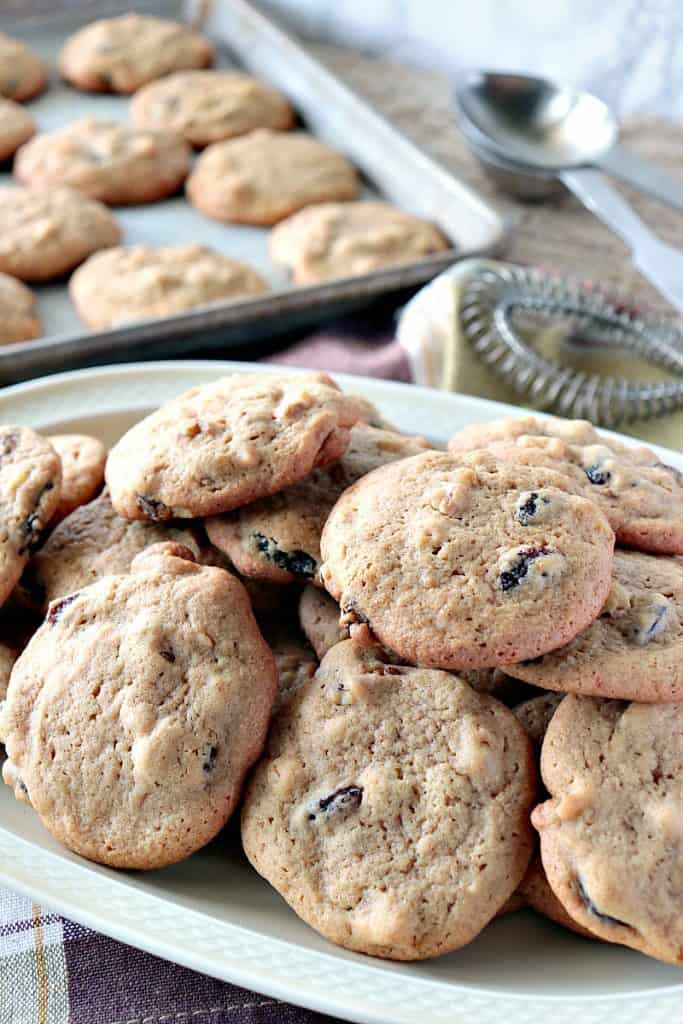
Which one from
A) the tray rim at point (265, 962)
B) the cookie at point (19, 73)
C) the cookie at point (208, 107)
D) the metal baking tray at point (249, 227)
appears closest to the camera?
the tray rim at point (265, 962)

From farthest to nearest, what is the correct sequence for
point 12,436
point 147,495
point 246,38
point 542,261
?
point 246,38 → point 542,261 → point 12,436 → point 147,495

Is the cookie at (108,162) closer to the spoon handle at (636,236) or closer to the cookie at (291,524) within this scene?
the spoon handle at (636,236)

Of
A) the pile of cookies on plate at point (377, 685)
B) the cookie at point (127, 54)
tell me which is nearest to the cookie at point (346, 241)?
the cookie at point (127, 54)

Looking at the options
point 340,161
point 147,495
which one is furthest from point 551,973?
point 340,161

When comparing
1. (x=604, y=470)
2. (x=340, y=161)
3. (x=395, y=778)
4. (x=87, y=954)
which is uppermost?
(x=604, y=470)

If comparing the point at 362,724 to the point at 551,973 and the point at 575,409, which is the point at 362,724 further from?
the point at 575,409
